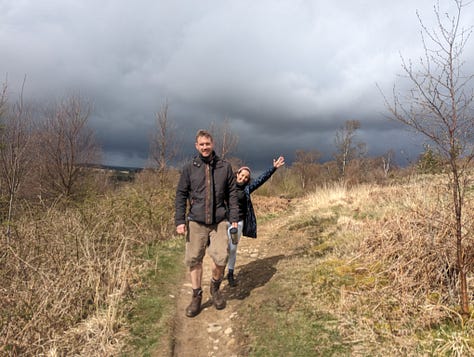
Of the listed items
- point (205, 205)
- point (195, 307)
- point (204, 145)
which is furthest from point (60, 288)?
point (204, 145)

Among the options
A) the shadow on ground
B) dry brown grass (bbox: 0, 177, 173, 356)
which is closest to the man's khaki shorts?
the shadow on ground

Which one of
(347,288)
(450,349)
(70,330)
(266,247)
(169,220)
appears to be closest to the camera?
(450,349)

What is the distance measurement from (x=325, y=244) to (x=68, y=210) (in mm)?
5447

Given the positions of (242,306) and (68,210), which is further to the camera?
(68,210)

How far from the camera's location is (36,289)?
3957mm

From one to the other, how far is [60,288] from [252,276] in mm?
3133

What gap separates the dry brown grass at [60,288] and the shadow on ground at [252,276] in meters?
1.75

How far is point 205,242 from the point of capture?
405 centimetres

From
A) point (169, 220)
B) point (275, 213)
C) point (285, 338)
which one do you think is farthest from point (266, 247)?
point (275, 213)

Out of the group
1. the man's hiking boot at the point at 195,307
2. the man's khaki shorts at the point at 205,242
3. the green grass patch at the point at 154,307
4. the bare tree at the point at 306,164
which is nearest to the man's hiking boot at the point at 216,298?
the man's hiking boot at the point at 195,307

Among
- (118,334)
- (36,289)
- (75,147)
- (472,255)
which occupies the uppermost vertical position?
(75,147)

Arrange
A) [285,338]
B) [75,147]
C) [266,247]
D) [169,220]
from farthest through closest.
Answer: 1. [75,147]
2. [169,220]
3. [266,247]
4. [285,338]

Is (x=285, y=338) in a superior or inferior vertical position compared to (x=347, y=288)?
inferior

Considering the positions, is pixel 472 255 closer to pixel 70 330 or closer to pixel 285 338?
pixel 285 338
